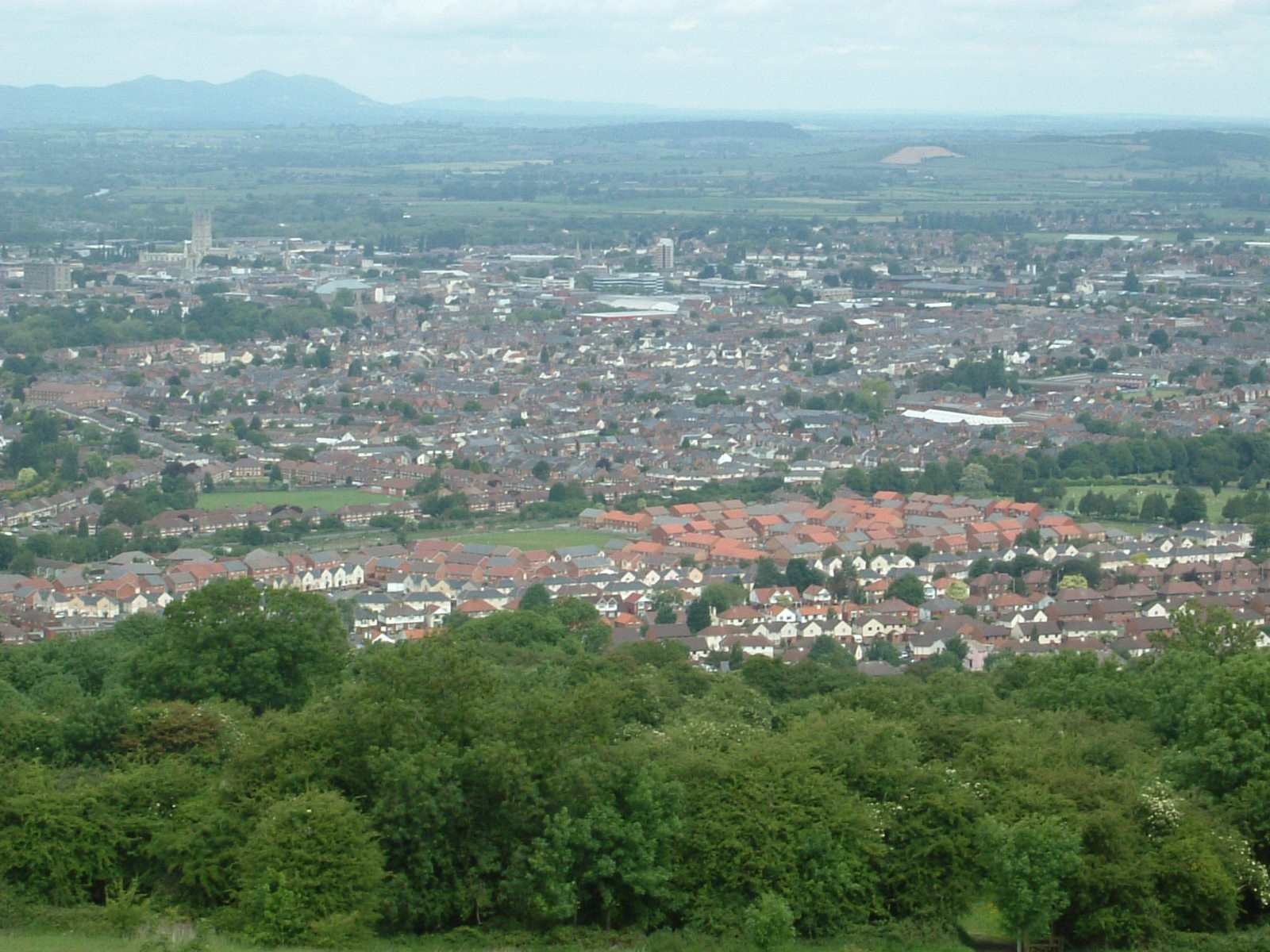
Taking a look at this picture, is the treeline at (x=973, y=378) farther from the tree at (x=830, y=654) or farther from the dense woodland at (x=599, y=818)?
the dense woodland at (x=599, y=818)

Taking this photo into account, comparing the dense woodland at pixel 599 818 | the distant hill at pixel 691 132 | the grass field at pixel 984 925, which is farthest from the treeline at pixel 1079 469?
the distant hill at pixel 691 132

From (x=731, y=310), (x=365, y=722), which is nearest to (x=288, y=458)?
(x=365, y=722)

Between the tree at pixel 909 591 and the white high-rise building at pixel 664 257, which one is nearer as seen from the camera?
the tree at pixel 909 591

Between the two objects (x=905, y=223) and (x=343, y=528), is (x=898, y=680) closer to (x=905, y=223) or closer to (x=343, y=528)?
(x=343, y=528)

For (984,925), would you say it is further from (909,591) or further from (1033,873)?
(909,591)

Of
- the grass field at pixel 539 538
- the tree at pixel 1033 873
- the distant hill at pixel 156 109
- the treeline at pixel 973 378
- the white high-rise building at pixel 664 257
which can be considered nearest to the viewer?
the tree at pixel 1033 873

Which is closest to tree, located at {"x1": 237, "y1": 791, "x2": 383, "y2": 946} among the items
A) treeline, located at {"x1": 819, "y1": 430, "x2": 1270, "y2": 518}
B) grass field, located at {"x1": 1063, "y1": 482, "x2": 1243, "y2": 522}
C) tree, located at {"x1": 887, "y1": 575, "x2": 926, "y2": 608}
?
tree, located at {"x1": 887, "y1": 575, "x2": 926, "y2": 608}
